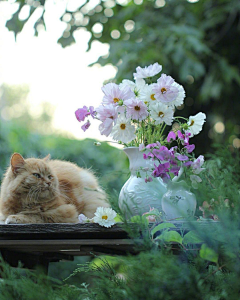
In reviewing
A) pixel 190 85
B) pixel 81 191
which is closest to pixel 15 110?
pixel 190 85

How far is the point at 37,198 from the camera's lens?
53.9 inches

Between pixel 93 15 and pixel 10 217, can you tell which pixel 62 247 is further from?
pixel 93 15

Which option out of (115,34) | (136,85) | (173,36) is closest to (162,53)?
(173,36)

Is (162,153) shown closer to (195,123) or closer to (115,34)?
(195,123)

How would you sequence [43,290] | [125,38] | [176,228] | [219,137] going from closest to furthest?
[43,290]
[176,228]
[125,38]
[219,137]

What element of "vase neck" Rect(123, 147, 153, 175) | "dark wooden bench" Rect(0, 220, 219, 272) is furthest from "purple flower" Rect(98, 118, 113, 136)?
"dark wooden bench" Rect(0, 220, 219, 272)

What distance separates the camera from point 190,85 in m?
4.42

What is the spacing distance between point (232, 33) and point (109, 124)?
3385 millimetres

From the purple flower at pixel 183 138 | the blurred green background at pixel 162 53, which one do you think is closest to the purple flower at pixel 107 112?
the purple flower at pixel 183 138

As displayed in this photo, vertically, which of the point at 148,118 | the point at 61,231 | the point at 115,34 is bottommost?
the point at 115,34

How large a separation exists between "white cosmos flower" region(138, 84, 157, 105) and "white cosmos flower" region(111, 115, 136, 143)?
0.35 feet

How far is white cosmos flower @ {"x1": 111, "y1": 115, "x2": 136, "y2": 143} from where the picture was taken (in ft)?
4.28

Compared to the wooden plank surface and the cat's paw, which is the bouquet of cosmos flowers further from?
the cat's paw

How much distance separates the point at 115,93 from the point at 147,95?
12 centimetres
